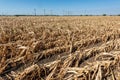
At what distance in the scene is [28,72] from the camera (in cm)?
434

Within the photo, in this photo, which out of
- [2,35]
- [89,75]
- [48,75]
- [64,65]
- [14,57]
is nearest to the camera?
[89,75]

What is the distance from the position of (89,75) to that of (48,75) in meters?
0.83

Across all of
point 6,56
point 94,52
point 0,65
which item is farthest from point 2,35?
point 94,52

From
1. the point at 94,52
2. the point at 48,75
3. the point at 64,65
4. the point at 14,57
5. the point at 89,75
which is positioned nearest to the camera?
the point at 89,75

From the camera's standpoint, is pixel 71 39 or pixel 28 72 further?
pixel 71 39

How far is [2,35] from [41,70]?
3.58 m

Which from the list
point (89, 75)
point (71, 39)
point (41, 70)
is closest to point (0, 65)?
point (41, 70)

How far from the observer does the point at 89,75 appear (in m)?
4.05

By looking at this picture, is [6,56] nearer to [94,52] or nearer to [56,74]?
[56,74]

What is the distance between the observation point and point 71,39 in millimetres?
7707

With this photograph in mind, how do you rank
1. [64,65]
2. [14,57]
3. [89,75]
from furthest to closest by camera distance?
[14,57], [64,65], [89,75]

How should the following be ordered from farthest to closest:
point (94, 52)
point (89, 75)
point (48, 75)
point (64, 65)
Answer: point (94, 52) < point (64, 65) < point (48, 75) < point (89, 75)

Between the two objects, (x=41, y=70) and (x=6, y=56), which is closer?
(x=41, y=70)

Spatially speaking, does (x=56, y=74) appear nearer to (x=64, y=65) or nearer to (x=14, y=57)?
(x=64, y=65)
